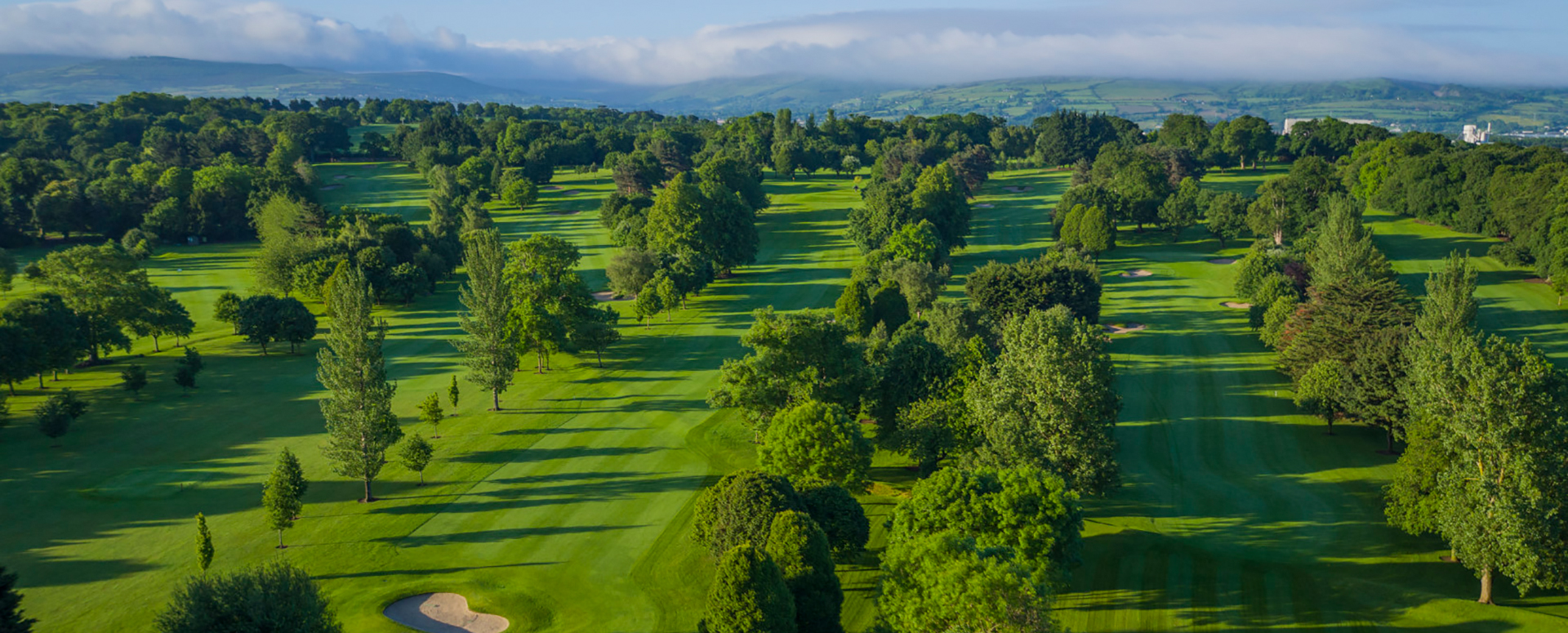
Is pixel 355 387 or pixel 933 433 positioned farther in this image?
pixel 933 433

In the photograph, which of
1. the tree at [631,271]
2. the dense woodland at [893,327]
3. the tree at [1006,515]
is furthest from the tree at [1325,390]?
the tree at [631,271]

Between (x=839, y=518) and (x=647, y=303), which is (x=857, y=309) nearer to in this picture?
(x=647, y=303)

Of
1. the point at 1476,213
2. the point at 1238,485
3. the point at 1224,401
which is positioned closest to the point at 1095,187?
the point at 1476,213

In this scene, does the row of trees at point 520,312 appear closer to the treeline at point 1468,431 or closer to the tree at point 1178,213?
the treeline at point 1468,431

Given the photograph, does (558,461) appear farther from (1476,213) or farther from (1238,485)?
(1476,213)

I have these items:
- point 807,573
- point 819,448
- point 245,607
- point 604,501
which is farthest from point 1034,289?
point 245,607

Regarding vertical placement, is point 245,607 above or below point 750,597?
above

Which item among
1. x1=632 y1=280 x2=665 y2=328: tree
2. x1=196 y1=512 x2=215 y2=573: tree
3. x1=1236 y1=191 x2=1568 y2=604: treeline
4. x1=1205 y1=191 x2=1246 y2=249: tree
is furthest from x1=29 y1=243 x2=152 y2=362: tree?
x1=1205 y1=191 x2=1246 y2=249: tree
